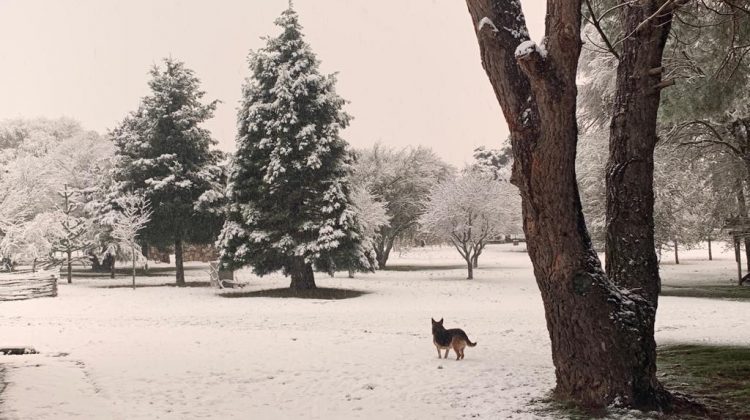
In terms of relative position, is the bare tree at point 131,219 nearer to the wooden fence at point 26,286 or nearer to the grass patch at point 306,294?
the wooden fence at point 26,286

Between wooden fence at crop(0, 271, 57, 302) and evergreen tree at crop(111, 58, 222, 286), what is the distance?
21.5 ft

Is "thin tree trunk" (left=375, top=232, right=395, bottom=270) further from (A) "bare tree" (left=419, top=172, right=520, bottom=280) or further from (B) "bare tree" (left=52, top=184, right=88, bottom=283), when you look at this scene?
(B) "bare tree" (left=52, top=184, right=88, bottom=283)

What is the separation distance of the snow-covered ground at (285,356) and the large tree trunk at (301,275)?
2.77m

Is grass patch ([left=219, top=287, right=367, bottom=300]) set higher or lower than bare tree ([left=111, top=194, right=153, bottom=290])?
lower

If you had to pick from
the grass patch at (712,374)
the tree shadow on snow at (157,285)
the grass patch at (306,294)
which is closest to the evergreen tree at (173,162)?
the tree shadow on snow at (157,285)

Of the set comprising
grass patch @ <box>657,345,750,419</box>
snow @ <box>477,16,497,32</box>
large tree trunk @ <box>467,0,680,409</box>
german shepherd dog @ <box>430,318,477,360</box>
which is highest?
snow @ <box>477,16,497,32</box>

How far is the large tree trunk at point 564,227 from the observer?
6195 millimetres

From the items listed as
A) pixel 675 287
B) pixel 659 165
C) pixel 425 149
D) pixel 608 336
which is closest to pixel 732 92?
pixel 608 336

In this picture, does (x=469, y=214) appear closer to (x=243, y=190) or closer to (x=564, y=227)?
(x=243, y=190)

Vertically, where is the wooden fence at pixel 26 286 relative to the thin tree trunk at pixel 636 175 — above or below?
below

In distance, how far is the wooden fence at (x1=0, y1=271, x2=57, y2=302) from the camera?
2216cm

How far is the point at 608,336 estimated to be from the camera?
20.6ft

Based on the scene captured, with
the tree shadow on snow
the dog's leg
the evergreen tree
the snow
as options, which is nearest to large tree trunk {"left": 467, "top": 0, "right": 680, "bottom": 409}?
the snow

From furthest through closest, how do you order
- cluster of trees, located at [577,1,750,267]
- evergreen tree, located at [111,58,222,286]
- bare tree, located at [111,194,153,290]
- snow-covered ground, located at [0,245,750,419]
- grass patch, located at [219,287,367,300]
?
evergreen tree, located at [111,58,222,286] < bare tree, located at [111,194,153,290] < grass patch, located at [219,287,367,300] < cluster of trees, located at [577,1,750,267] < snow-covered ground, located at [0,245,750,419]
